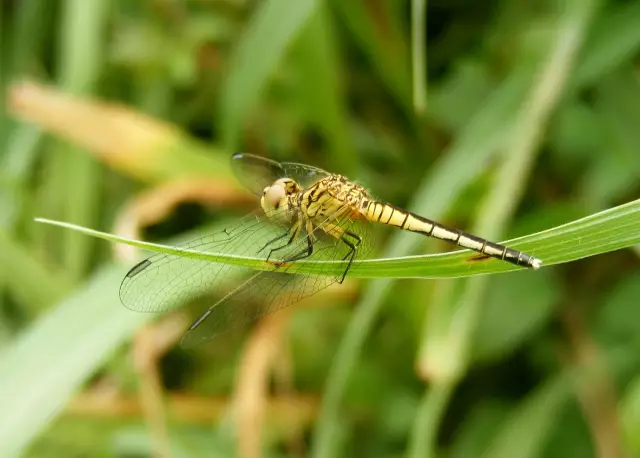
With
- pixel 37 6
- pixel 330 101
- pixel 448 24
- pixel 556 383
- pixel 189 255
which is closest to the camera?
pixel 189 255

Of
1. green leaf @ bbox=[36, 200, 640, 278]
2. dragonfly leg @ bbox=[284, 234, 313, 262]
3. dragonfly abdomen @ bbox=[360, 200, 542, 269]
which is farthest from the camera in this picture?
dragonfly abdomen @ bbox=[360, 200, 542, 269]

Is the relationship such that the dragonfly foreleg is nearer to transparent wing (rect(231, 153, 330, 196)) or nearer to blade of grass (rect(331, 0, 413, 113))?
transparent wing (rect(231, 153, 330, 196))

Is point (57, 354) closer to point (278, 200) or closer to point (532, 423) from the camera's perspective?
point (278, 200)

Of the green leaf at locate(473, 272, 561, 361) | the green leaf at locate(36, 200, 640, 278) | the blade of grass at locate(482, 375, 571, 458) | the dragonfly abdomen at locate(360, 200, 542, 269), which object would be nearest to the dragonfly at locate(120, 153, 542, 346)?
the dragonfly abdomen at locate(360, 200, 542, 269)

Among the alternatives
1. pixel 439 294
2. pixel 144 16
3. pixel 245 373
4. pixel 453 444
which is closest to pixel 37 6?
pixel 144 16

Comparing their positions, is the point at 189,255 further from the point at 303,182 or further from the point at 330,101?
the point at 330,101
